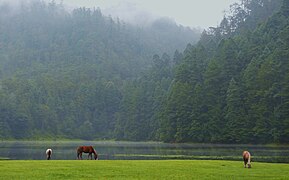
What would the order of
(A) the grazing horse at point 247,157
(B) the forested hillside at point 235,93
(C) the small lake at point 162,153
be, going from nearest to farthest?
1. (A) the grazing horse at point 247,157
2. (C) the small lake at point 162,153
3. (B) the forested hillside at point 235,93

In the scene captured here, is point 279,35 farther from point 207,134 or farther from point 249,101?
point 207,134

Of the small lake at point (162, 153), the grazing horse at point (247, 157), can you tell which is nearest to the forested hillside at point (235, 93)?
the small lake at point (162, 153)

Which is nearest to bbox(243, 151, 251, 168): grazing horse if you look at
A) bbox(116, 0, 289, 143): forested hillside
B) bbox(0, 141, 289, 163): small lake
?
bbox(0, 141, 289, 163): small lake

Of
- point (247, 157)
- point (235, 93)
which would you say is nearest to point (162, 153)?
point (247, 157)

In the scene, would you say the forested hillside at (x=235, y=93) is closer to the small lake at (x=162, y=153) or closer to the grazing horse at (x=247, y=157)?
the small lake at (x=162, y=153)

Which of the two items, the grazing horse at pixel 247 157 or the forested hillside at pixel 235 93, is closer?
the grazing horse at pixel 247 157

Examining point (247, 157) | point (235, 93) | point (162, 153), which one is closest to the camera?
point (247, 157)

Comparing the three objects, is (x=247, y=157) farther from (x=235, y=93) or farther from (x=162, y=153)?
(x=235, y=93)

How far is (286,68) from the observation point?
409 ft

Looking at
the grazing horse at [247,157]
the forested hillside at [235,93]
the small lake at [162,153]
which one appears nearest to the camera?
the grazing horse at [247,157]

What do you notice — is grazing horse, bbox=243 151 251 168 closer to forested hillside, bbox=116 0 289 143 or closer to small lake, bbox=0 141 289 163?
small lake, bbox=0 141 289 163

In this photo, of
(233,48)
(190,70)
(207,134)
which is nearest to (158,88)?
(190,70)

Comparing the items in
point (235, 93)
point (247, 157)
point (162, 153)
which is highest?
point (235, 93)

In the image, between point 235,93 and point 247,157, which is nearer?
point 247,157
